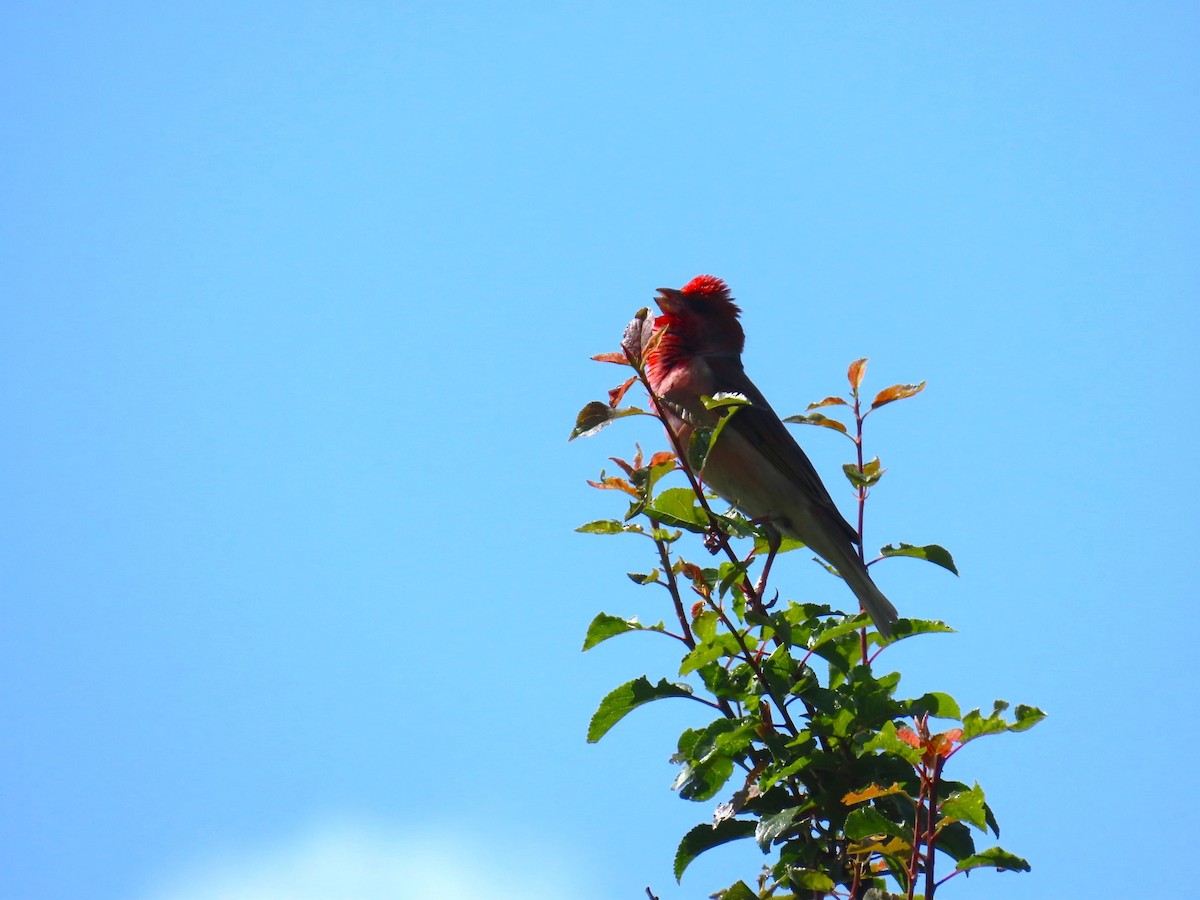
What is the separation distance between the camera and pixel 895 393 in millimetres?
3818

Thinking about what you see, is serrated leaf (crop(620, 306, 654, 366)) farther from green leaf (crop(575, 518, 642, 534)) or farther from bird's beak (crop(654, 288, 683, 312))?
bird's beak (crop(654, 288, 683, 312))

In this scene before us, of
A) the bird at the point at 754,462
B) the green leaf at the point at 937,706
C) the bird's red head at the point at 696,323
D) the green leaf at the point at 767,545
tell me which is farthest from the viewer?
the bird's red head at the point at 696,323

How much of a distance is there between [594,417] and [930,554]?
1.15m

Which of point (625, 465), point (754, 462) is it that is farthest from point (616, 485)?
point (754, 462)

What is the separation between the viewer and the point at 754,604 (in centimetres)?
350

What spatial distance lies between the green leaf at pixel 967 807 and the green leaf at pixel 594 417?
1.37 metres

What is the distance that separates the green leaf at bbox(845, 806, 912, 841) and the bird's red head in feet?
11.7

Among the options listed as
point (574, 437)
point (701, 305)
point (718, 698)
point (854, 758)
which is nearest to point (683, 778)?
point (718, 698)

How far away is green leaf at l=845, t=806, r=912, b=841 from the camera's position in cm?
280

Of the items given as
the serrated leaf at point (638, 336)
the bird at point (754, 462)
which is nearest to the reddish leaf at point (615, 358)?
the serrated leaf at point (638, 336)

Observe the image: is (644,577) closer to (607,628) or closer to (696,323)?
(607,628)

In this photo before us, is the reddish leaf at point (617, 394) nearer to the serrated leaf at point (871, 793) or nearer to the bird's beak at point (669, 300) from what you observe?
the serrated leaf at point (871, 793)

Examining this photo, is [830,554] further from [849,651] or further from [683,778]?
[683,778]

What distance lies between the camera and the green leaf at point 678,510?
3.33 m
